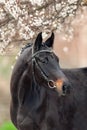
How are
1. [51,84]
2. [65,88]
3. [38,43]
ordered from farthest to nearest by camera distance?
[38,43] → [51,84] → [65,88]

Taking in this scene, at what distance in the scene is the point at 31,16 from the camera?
11984mm

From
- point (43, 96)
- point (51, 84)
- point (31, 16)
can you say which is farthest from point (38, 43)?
point (31, 16)

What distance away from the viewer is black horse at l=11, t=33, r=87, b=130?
887 cm

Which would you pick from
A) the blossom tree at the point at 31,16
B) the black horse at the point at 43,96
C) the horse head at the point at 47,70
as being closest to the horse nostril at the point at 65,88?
the horse head at the point at 47,70

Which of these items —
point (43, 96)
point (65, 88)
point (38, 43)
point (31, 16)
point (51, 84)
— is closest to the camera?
point (65, 88)

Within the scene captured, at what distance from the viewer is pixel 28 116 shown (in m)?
9.28

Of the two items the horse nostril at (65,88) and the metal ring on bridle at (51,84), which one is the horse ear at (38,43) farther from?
the horse nostril at (65,88)

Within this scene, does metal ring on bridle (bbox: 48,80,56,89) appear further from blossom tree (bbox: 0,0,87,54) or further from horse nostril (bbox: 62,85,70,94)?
blossom tree (bbox: 0,0,87,54)

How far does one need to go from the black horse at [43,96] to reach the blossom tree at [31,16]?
252 centimetres

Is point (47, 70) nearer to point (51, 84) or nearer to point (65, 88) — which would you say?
point (51, 84)

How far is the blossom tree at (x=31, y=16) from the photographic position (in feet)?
39.0

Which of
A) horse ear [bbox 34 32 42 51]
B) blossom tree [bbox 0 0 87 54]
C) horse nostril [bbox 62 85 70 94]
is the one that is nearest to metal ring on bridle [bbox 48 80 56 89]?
horse nostril [bbox 62 85 70 94]

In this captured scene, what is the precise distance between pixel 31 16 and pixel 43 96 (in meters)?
3.11

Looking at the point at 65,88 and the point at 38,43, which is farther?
the point at 38,43
